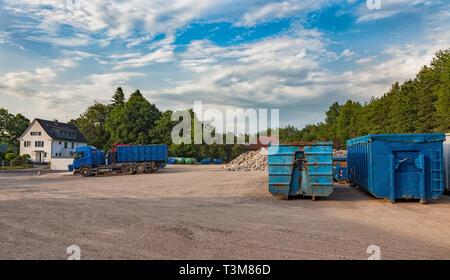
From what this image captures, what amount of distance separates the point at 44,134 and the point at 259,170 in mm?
41841

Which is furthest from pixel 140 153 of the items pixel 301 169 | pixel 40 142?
pixel 40 142

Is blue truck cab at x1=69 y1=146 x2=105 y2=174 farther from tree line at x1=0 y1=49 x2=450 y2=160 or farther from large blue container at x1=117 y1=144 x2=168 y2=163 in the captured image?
tree line at x1=0 y1=49 x2=450 y2=160

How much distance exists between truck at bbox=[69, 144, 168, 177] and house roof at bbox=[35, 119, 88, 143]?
30092mm

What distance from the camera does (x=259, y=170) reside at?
111ft

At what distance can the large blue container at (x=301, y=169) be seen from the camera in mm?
12102

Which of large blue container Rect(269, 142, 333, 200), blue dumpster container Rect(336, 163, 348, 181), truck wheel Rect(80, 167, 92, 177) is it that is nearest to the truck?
truck wheel Rect(80, 167, 92, 177)

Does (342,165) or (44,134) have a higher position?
(44,134)

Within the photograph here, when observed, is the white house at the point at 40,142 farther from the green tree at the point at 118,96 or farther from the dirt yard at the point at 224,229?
the dirt yard at the point at 224,229

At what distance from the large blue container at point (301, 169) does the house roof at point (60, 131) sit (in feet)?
175

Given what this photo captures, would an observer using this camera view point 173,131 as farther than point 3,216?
Yes

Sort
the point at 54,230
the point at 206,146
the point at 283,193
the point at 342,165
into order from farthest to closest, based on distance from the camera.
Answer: the point at 206,146, the point at 342,165, the point at 283,193, the point at 54,230

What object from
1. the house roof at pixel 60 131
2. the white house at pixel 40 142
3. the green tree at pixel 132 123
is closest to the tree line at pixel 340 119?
the green tree at pixel 132 123
